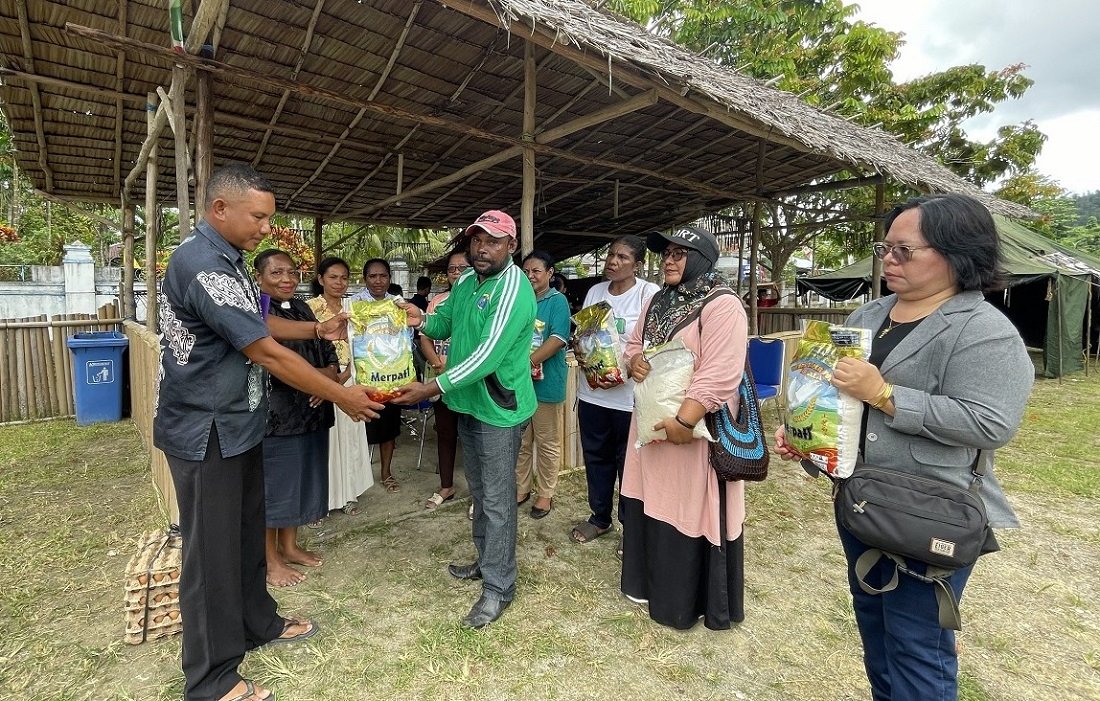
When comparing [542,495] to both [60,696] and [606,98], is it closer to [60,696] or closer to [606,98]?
[60,696]

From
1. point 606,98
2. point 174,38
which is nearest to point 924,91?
point 606,98

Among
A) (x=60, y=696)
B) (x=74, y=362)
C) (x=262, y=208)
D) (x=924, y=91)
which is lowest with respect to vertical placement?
(x=60, y=696)

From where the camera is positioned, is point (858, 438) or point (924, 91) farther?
point (924, 91)

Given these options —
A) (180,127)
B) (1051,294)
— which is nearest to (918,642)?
(180,127)

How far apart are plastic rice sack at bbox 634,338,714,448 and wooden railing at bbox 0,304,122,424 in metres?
7.44

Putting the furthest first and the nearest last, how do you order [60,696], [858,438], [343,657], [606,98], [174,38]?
[606,98]
[174,38]
[343,657]
[60,696]
[858,438]

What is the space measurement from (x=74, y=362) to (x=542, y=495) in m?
5.91

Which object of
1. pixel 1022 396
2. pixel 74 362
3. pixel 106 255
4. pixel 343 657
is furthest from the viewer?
pixel 106 255

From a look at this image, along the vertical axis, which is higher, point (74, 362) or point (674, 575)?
point (74, 362)

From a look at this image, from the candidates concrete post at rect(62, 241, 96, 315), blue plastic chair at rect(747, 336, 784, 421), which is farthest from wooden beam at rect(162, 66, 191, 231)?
concrete post at rect(62, 241, 96, 315)

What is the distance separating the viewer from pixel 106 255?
23125 millimetres

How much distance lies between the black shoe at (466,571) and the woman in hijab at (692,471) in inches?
38.7

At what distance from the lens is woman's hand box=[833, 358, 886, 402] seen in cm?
148

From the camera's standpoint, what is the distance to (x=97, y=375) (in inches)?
242
